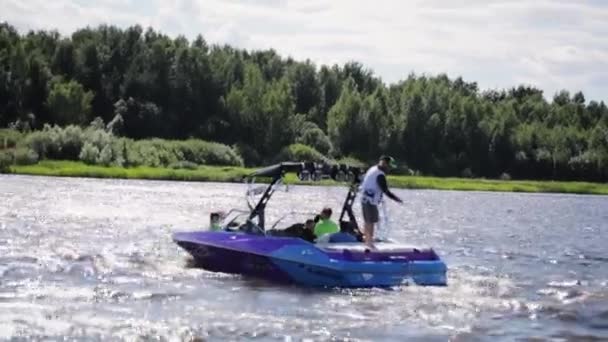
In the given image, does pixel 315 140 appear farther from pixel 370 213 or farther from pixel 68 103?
pixel 370 213

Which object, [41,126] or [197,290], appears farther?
[41,126]

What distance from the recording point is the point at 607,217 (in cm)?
6356

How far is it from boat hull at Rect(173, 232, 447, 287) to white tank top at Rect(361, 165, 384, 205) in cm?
100

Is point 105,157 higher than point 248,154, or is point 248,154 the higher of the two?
point 248,154

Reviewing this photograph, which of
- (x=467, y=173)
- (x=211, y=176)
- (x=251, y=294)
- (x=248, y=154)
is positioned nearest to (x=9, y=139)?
(x=211, y=176)

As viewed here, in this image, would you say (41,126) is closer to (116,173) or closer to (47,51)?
(47,51)

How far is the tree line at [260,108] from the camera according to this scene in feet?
363

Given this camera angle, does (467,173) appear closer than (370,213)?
No

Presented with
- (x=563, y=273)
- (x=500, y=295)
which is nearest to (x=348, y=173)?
(x=500, y=295)

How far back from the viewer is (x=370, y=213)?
80.1 feet

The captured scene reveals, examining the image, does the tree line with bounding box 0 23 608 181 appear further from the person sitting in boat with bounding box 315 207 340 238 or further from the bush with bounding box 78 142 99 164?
the person sitting in boat with bounding box 315 207 340 238

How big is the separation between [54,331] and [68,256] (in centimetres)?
1064

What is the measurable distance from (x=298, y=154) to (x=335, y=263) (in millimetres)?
87796

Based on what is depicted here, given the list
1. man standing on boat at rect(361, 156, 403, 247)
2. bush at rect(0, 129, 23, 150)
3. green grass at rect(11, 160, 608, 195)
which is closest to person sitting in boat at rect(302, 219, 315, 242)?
man standing on boat at rect(361, 156, 403, 247)
